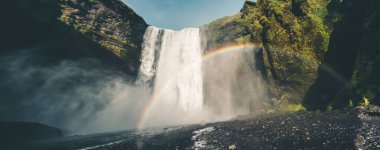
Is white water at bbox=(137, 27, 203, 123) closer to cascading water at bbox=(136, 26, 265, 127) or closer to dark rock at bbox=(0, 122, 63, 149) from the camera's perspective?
cascading water at bbox=(136, 26, 265, 127)

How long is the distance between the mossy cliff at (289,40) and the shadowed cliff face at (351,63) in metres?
0.88

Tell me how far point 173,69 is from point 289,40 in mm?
16028

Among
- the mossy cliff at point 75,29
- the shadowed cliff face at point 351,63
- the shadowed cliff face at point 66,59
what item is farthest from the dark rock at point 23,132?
the shadowed cliff face at point 351,63

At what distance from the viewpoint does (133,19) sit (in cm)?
3662

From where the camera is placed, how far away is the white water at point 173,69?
3841cm

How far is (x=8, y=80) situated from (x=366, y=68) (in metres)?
33.7

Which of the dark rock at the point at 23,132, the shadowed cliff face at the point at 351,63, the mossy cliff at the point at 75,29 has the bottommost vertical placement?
the dark rock at the point at 23,132

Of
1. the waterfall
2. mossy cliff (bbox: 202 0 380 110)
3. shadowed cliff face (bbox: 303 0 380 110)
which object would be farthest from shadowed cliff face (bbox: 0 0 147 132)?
shadowed cliff face (bbox: 303 0 380 110)

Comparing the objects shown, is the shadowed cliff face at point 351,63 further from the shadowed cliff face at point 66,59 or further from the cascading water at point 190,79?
the shadowed cliff face at point 66,59

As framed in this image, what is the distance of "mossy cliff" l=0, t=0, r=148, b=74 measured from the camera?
2776cm

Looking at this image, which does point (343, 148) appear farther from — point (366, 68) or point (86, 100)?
point (86, 100)

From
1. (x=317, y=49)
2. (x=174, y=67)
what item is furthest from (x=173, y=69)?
(x=317, y=49)

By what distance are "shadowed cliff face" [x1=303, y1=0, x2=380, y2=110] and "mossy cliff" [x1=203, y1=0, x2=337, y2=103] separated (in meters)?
0.88

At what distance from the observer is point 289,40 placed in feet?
96.4
